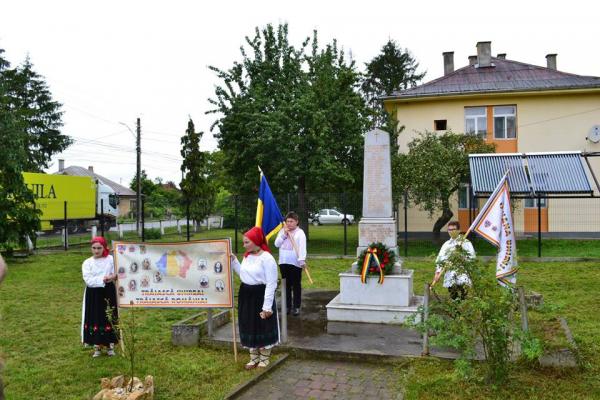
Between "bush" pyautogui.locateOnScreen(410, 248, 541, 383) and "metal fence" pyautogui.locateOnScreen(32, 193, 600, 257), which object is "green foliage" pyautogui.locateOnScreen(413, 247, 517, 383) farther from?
"metal fence" pyautogui.locateOnScreen(32, 193, 600, 257)

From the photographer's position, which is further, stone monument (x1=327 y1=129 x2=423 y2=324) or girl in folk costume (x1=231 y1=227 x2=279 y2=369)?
stone monument (x1=327 y1=129 x2=423 y2=324)

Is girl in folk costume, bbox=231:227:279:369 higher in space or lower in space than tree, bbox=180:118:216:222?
lower

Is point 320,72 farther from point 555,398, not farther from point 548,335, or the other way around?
point 555,398

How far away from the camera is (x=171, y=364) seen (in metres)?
5.54

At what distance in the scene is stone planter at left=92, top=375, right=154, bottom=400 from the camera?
4.36m

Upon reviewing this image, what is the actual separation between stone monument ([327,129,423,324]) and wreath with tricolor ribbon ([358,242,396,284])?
0.10m

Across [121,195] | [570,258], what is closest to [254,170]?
[570,258]

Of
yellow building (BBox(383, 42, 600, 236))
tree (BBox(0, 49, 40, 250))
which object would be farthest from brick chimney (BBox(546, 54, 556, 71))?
tree (BBox(0, 49, 40, 250))

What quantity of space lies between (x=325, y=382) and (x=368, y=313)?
2.38 meters

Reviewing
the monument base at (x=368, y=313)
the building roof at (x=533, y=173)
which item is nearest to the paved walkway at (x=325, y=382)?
the monument base at (x=368, y=313)

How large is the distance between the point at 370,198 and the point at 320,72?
10.2 m

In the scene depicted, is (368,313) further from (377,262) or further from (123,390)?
(123,390)

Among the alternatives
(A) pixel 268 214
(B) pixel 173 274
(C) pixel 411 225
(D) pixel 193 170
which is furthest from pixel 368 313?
(D) pixel 193 170

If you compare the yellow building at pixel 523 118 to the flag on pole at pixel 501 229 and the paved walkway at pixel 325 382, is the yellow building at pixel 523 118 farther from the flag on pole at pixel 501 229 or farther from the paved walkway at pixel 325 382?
the paved walkway at pixel 325 382
